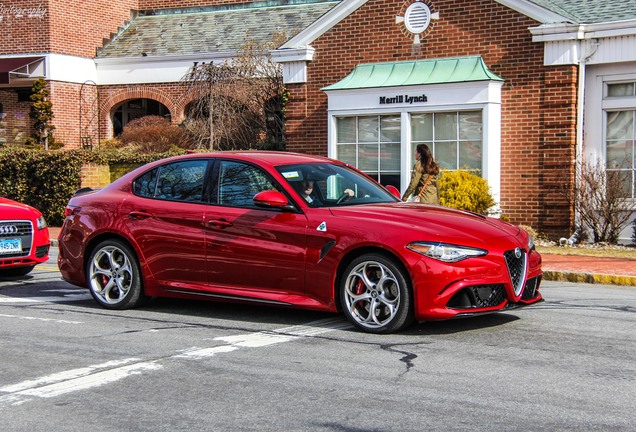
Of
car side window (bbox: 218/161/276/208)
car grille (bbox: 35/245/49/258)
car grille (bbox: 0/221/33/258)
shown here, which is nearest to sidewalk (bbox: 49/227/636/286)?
car side window (bbox: 218/161/276/208)

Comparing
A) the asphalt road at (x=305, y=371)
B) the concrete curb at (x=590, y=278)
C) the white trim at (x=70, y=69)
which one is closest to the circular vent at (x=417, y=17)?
the concrete curb at (x=590, y=278)

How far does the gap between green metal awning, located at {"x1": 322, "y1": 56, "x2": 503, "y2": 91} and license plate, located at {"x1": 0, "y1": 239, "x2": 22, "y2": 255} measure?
8.98 meters

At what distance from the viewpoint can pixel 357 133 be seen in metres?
18.7

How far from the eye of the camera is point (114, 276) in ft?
29.7

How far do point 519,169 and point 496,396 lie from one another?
476 inches

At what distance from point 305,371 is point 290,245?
5.83 ft

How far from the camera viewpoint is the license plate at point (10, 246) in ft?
35.8

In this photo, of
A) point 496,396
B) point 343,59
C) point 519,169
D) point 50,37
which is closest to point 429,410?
point 496,396

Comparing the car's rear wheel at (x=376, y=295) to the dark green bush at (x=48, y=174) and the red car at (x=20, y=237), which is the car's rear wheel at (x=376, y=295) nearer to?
the red car at (x=20, y=237)

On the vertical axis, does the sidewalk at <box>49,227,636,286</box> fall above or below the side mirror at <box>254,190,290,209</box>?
below

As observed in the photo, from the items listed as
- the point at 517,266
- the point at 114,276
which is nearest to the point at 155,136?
the point at 114,276

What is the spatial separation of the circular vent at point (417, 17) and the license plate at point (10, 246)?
33.2 ft

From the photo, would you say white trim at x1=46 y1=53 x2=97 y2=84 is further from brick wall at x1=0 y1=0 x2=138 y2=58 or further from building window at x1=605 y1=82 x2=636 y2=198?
building window at x1=605 y1=82 x2=636 y2=198

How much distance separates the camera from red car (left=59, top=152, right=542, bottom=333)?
741 cm
